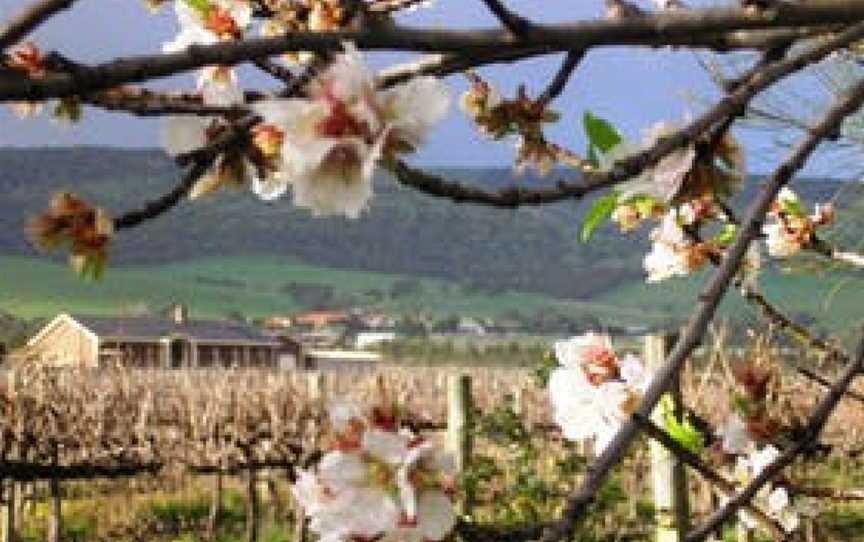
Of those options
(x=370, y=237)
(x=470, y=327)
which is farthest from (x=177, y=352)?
(x=370, y=237)

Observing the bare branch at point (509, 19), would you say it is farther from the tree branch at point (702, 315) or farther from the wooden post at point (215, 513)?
the wooden post at point (215, 513)

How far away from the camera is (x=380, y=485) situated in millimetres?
1146

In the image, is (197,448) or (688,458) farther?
(197,448)

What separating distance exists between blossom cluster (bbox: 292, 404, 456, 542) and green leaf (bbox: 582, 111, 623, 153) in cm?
34

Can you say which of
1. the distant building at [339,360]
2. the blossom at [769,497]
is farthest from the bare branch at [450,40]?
the distant building at [339,360]

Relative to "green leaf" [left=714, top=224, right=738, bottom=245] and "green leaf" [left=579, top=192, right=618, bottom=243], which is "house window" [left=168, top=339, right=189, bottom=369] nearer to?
"green leaf" [left=714, top=224, right=738, bottom=245]

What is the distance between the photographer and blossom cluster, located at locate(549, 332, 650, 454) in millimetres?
1747

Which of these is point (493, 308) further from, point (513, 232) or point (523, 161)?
point (523, 161)

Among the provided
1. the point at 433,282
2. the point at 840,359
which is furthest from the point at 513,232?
the point at 840,359

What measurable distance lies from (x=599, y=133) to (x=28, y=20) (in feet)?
1.85

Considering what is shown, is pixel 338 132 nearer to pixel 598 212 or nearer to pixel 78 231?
pixel 78 231

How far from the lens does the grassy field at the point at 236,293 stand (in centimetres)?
12294

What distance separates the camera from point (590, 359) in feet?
5.87

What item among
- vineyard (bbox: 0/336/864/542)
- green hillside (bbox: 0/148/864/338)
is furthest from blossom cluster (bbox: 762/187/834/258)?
green hillside (bbox: 0/148/864/338)
